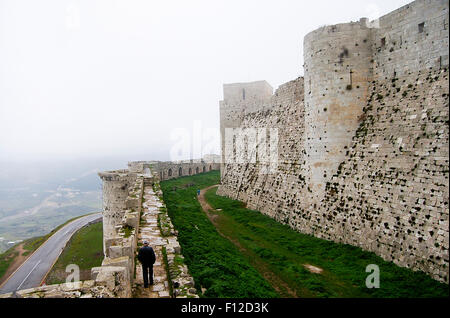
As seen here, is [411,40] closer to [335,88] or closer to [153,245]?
[335,88]

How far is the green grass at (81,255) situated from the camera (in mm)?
25486

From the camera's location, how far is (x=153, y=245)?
945 centimetres

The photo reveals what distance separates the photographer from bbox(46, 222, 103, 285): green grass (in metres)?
25.5

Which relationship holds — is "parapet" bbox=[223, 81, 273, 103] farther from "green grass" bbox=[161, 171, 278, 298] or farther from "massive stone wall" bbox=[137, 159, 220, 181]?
"green grass" bbox=[161, 171, 278, 298]

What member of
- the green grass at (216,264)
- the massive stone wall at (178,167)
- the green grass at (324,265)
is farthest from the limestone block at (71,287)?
the massive stone wall at (178,167)

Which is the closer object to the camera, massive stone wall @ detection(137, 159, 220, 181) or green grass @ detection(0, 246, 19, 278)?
green grass @ detection(0, 246, 19, 278)

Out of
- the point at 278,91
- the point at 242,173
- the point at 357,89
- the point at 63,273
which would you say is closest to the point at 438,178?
the point at 357,89

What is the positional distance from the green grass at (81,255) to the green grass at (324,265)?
17270mm

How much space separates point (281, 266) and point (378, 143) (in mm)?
6207

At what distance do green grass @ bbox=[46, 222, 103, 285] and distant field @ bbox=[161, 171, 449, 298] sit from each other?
1597cm

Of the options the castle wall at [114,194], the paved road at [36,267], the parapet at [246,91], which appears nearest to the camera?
the castle wall at [114,194]

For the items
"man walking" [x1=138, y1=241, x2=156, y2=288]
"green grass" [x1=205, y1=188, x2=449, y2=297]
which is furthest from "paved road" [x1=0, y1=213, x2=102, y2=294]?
"man walking" [x1=138, y1=241, x2=156, y2=288]

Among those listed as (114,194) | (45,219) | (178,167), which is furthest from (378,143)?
(45,219)

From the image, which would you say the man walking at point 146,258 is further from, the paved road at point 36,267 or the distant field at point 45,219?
the distant field at point 45,219
